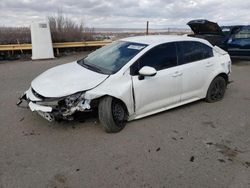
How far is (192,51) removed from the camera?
219 inches

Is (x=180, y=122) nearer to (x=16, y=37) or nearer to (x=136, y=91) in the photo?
(x=136, y=91)

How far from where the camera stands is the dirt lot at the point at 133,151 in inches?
126

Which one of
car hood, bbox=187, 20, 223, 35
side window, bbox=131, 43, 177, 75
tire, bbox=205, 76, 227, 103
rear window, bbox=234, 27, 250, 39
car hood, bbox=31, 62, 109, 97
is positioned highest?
car hood, bbox=187, 20, 223, 35

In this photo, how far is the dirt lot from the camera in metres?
3.19

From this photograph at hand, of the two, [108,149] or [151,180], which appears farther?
[108,149]

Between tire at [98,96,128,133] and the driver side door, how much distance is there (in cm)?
34

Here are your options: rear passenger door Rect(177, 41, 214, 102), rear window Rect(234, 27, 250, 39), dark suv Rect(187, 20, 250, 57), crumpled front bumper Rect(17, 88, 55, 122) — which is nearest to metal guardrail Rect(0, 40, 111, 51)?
dark suv Rect(187, 20, 250, 57)

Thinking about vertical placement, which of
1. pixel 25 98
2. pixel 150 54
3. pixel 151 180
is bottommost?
pixel 151 180

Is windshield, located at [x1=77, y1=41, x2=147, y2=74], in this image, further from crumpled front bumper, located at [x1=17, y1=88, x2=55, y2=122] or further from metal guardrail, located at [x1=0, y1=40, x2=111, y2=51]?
metal guardrail, located at [x1=0, y1=40, x2=111, y2=51]

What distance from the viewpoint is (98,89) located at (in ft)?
13.9

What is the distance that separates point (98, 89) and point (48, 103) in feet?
2.65

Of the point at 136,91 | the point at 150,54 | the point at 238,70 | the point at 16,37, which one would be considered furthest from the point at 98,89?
the point at 16,37

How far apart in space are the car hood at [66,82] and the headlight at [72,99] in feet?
0.20

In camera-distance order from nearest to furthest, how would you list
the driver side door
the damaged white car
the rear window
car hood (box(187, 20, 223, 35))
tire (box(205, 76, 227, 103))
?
the damaged white car < the driver side door < tire (box(205, 76, 227, 103)) < the rear window < car hood (box(187, 20, 223, 35))
